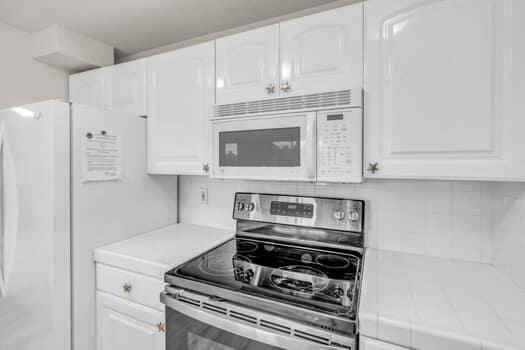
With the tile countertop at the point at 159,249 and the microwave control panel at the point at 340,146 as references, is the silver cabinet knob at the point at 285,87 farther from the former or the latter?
A: the tile countertop at the point at 159,249

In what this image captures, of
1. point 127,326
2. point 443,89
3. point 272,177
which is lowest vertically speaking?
point 127,326

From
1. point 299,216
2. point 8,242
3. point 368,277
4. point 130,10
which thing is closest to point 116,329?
point 8,242

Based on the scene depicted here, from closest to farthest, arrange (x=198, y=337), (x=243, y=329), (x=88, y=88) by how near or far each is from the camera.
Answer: (x=243, y=329) → (x=198, y=337) → (x=88, y=88)

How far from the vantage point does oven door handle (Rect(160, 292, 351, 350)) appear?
0.85 meters

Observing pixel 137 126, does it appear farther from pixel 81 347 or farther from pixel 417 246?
pixel 417 246

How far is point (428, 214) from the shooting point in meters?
1.32

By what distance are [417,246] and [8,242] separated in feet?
7.01

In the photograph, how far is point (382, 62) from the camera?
1.09 m

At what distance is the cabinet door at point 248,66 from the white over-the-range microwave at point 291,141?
0.23ft

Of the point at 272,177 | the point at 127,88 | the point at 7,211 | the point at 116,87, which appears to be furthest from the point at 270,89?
the point at 7,211

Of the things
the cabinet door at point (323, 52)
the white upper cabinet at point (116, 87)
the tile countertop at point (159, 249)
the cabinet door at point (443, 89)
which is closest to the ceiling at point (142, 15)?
the white upper cabinet at point (116, 87)

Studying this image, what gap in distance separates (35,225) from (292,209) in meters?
1.30

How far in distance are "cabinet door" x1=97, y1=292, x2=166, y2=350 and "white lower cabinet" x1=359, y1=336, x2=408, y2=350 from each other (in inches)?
34.0

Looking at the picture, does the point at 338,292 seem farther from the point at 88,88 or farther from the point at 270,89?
the point at 88,88
